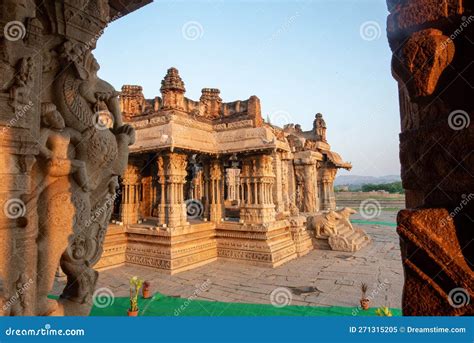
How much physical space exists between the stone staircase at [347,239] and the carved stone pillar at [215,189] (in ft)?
17.7

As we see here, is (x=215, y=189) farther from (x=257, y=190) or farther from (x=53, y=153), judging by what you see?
(x=53, y=153)

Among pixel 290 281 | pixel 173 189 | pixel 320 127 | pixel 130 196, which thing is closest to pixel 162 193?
pixel 173 189

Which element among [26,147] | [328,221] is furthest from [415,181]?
[328,221]

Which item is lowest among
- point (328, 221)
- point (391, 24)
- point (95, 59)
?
point (328, 221)

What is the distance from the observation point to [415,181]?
4.00 feet

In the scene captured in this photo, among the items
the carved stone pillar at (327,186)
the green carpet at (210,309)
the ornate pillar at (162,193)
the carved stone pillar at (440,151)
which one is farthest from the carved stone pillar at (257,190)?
the carved stone pillar at (327,186)

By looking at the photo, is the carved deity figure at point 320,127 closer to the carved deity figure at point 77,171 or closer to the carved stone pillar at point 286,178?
the carved stone pillar at point 286,178

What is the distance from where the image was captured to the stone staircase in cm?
1257

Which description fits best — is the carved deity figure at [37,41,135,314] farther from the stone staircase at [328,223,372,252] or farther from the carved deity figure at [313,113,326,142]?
the carved deity figure at [313,113,326,142]

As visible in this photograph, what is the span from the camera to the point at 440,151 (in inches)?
43.1

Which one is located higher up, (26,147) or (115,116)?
(115,116)

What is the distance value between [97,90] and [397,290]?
27.9ft

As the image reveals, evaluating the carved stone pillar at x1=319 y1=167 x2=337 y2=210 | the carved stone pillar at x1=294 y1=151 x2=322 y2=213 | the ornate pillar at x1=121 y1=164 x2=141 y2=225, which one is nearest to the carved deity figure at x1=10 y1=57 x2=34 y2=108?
the ornate pillar at x1=121 y1=164 x2=141 y2=225

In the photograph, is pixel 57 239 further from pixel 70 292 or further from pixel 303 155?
pixel 303 155
